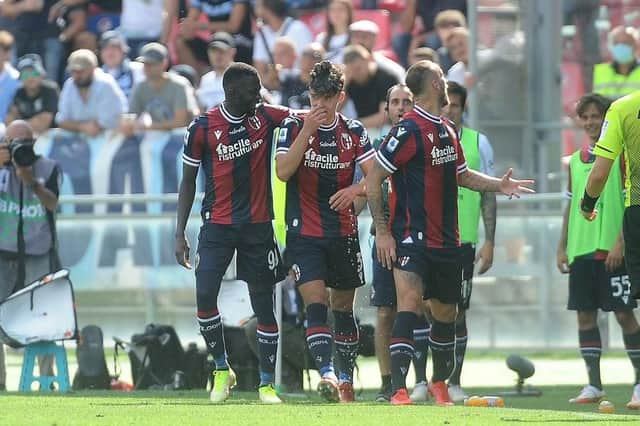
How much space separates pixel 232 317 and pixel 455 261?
150 inches

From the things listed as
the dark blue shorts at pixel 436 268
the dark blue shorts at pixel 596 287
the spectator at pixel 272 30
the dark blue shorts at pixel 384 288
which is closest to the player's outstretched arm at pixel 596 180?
the dark blue shorts at pixel 436 268

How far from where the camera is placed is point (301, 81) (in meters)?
19.3

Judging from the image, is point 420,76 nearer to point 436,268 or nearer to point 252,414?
point 436,268

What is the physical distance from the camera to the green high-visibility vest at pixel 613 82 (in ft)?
61.2

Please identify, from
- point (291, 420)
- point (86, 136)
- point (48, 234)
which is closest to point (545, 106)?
point (86, 136)

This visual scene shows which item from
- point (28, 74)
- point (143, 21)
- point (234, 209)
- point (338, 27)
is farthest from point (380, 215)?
point (143, 21)

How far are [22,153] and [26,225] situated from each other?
801mm

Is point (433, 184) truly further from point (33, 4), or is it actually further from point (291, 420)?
point (33, 4)

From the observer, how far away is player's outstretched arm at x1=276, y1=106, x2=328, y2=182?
11.3 metres

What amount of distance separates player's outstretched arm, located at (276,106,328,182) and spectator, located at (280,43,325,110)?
6367 millimetres

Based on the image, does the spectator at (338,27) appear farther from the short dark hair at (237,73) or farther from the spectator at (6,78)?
the short dark hair at (237,73)

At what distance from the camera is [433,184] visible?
11531mm

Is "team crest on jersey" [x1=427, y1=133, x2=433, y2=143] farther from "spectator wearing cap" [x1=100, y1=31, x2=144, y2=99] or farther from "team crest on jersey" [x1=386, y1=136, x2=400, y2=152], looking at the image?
"spectator wearing cap" [x1=100, y1=31, x2=144, y2=99]

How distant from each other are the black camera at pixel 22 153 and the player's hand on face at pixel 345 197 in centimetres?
399
